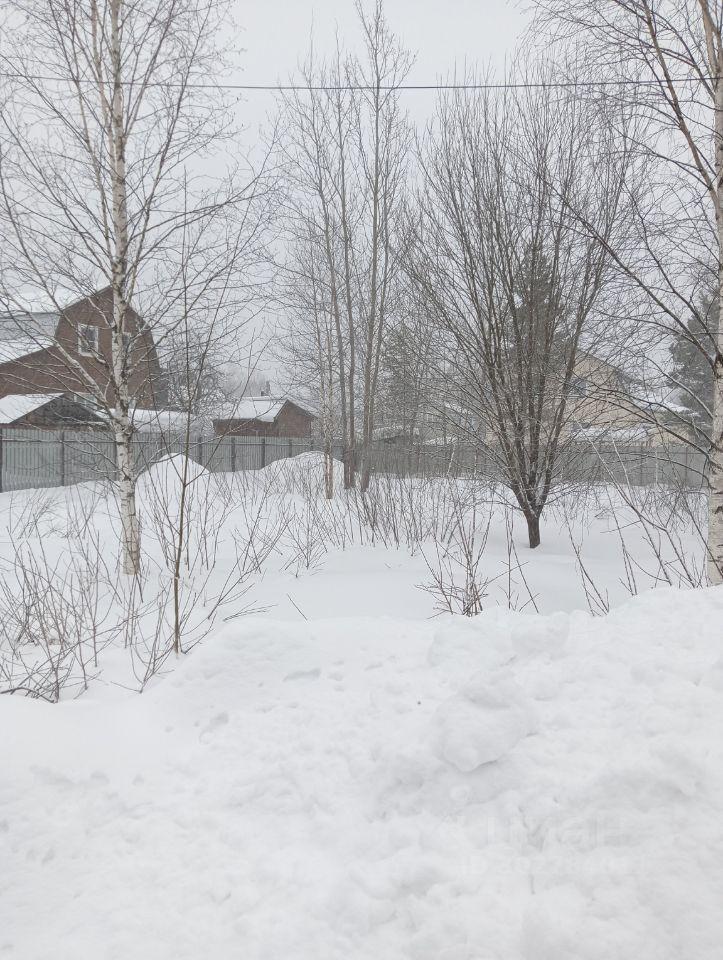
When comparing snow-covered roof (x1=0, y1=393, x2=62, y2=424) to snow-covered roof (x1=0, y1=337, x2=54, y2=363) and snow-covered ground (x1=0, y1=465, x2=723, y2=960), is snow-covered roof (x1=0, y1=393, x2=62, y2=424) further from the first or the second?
snow-covered ground (x1=0, y1=465, x2=723, y2=960)

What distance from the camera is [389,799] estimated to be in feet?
6.92

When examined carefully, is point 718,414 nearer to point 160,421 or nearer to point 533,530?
point 533,530

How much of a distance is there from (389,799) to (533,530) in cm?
722

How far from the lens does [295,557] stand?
7.21 m

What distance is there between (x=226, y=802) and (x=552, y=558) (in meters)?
6.61

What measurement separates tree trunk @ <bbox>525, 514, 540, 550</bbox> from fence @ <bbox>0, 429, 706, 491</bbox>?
777 millimetres

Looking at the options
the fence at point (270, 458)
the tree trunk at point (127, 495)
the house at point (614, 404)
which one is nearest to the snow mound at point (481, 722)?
the fence at point (270, 458)

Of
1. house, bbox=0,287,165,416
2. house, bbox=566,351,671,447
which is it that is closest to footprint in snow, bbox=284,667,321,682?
house, bbox=566,351,671,447

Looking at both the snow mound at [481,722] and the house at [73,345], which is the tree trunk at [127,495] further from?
the snow mound at [481,722]

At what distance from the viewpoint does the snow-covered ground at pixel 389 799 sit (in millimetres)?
1640

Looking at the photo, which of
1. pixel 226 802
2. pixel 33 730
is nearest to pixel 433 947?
pixel 226 802

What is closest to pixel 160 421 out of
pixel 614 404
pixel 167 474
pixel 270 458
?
pixel 167 474

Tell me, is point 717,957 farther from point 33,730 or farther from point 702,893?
point 33,730

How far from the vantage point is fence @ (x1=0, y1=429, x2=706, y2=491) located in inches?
237
